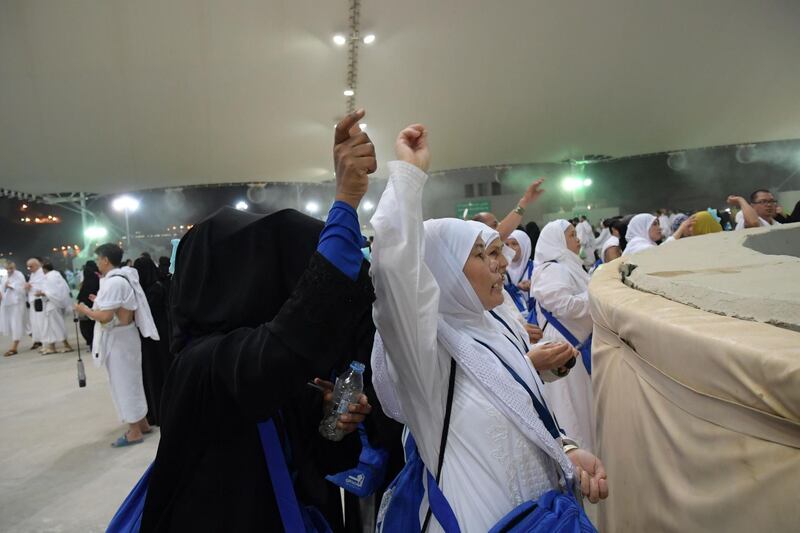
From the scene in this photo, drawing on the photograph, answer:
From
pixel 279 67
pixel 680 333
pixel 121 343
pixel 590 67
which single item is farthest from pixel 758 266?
pixel 590 67

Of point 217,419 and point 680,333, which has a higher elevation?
point 680,333

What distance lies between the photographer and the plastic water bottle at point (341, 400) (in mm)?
1202

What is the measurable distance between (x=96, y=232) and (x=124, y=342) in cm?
1298

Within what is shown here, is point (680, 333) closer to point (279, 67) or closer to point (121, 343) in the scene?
point (121, 343)

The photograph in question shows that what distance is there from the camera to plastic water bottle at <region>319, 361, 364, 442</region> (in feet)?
3.94

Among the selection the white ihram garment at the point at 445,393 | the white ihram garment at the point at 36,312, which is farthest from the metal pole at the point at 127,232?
the white ihram garment at the point at 445,393

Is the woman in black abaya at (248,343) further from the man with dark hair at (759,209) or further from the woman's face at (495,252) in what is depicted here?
the man with dark hair at (759,209)

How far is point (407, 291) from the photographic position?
1017 mm

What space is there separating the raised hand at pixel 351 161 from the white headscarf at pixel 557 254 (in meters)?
2.27

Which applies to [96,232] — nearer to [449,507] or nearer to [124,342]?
[124,342]

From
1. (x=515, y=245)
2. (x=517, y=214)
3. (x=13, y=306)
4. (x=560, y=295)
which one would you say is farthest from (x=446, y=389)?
(x=13, y=306)

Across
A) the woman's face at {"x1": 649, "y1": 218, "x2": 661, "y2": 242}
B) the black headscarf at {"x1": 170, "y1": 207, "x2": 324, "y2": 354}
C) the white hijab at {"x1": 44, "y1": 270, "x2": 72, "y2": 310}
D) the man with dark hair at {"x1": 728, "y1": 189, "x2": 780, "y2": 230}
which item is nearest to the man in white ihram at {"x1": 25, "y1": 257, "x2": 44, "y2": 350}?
the white hijab at {"x1": 44, "y1": 270, "x2": 72, "y2": 310}

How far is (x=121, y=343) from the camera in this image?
12.5ft

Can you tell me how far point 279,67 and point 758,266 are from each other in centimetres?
638
